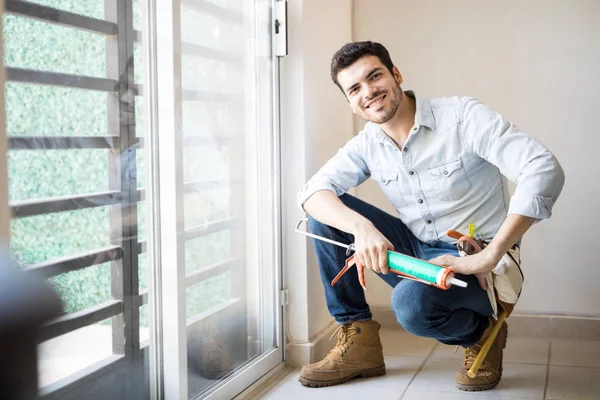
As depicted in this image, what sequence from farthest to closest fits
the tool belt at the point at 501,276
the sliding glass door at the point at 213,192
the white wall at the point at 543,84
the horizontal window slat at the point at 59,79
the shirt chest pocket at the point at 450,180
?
the white wall at the point at 543,84
the shirt chest pocket at the point at 450,180
the tool belt at the point at 501,276
the sliding glass door at the point at 213,192
the horizontal window slat at the point at 59,79

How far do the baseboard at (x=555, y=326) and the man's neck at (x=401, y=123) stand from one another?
1.10 metres

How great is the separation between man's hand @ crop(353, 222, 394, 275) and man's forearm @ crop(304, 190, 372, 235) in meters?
0.04

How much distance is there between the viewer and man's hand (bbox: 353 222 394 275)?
78.6 inches

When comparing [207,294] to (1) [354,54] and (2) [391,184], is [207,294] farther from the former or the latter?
(1) [354,54]

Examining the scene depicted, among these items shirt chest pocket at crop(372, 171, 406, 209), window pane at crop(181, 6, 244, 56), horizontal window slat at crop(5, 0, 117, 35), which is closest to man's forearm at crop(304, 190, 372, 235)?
shirt chest pocket at crop(372, 171, 406, 209)

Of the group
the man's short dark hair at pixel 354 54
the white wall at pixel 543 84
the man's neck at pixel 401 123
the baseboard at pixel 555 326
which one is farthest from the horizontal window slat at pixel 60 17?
the baseboard at pixel 555 326

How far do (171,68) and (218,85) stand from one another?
334 millimetres

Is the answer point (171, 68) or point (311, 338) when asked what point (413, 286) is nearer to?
point (311, 338)

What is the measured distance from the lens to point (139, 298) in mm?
1703

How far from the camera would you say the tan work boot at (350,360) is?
7.75 feet

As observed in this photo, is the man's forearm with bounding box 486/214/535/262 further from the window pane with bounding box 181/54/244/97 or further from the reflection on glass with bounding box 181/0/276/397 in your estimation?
the window pane with bounding box 181/54/244/97

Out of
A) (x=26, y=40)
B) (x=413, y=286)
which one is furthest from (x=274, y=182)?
(x=26, y=40)

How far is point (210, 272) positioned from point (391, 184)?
66 centimetres

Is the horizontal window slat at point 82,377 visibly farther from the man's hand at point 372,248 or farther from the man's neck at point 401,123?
the man's neck at point 401,123
